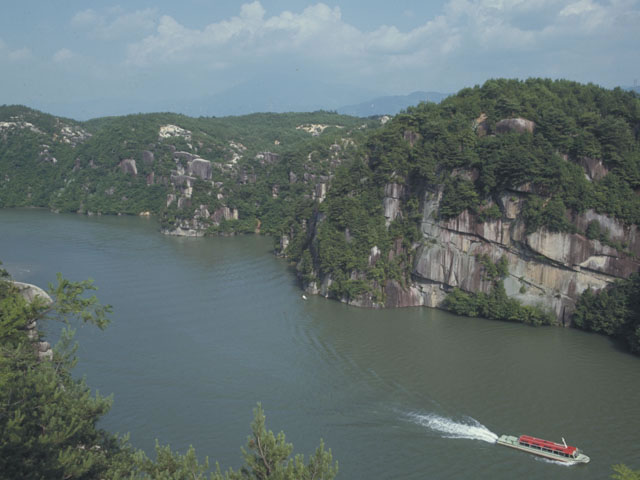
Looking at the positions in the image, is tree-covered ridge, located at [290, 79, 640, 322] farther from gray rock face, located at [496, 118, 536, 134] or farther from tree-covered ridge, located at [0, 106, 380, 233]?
tree-covered ridge, located at [0, 106, 380, 233]

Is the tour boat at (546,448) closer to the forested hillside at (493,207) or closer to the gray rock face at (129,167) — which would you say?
the forested hillside at (493,207)

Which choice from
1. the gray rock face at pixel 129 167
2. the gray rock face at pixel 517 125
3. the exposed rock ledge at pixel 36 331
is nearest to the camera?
the exposed rock ledge at pixel 36 331

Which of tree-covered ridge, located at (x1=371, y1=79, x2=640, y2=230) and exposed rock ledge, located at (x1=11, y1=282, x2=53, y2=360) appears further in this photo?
tree-covered ridge, located at (x1=371, y1=79, x2=640, y2=230)

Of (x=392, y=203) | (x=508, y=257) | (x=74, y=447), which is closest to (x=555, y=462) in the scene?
(x=74, y=447)

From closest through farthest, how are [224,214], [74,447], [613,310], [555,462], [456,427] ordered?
1. [74,447]
2. [555,462]
3. [456,427]
4. [613,310]
5. [224,214]

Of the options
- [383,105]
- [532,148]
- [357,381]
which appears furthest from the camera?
[383,105]

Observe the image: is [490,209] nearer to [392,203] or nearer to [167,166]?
[392,203]

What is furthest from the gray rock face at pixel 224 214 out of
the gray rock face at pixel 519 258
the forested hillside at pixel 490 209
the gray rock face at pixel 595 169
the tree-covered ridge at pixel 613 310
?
the tree-covered ridge at pixel 613 310

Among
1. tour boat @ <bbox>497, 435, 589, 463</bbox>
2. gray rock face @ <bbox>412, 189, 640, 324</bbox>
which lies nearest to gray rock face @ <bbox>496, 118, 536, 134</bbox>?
gray rock face @ <bbox>412, 189, 640, 324</bbox>
